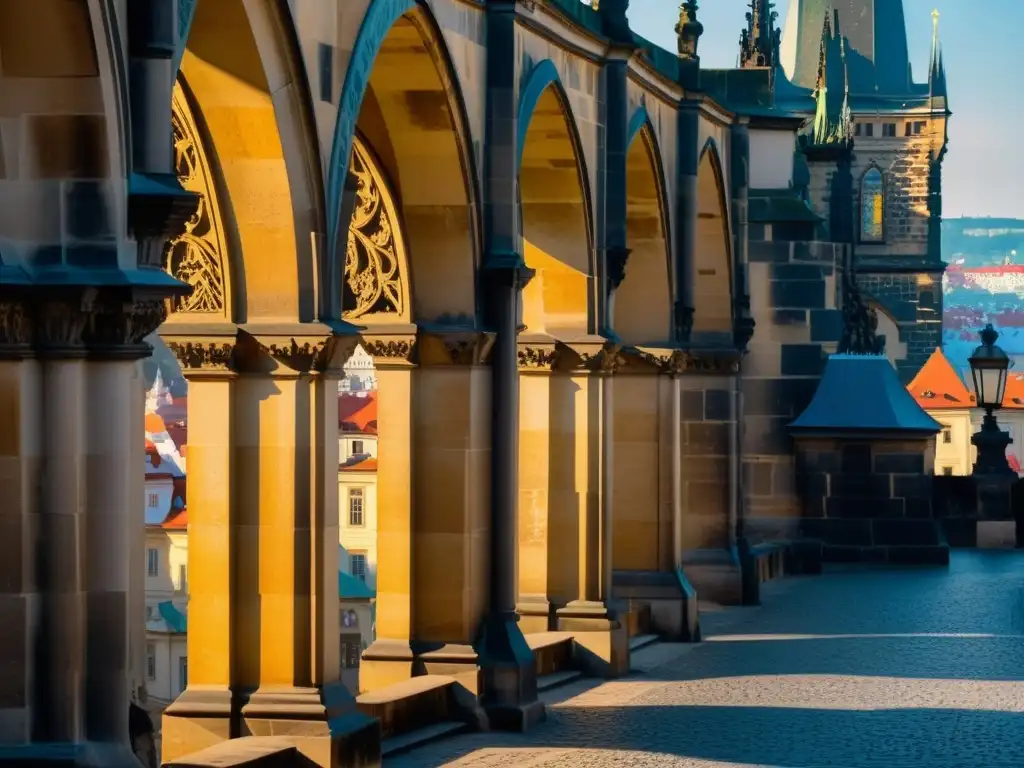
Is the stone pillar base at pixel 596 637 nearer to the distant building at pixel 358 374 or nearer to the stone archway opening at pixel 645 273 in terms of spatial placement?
the stone archway opening at pixel 645 273

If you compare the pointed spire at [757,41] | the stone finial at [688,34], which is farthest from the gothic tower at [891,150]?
the stone finial at [688,34]

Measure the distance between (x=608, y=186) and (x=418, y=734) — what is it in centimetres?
677

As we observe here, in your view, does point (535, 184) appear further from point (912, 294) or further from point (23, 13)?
point (912, 294)

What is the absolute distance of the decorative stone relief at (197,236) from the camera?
42.9ft

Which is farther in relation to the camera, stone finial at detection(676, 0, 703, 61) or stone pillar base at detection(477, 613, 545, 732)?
stone finial at detection(676, 0, 703, 61)

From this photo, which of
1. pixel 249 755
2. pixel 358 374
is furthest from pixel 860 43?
pixel 249 755

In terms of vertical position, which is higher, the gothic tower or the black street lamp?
the gothic tower

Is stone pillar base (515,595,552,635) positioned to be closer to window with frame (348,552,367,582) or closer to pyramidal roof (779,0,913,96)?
window with frame (348,552,367,582)

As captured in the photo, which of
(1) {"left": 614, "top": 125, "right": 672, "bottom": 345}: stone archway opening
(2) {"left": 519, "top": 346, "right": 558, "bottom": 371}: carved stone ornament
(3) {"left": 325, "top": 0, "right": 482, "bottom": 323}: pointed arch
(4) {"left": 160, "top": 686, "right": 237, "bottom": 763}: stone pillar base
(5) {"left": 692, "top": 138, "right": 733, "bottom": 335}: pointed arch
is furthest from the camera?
(5) {"left": 692, "top": 138, "right": 733, "bottom": 335}: pointed arch

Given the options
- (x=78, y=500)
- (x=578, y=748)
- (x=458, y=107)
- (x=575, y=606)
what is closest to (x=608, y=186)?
(x=575, y=606)

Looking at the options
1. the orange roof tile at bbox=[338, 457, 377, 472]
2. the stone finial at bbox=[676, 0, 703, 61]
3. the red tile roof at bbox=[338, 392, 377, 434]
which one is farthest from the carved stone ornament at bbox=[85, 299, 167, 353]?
the red tile roof at bbox=[338, 392, 377, 434]

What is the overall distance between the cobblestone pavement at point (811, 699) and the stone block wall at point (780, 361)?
5621 mm

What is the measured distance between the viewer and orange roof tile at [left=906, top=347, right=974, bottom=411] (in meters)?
102

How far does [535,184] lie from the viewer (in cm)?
2020
